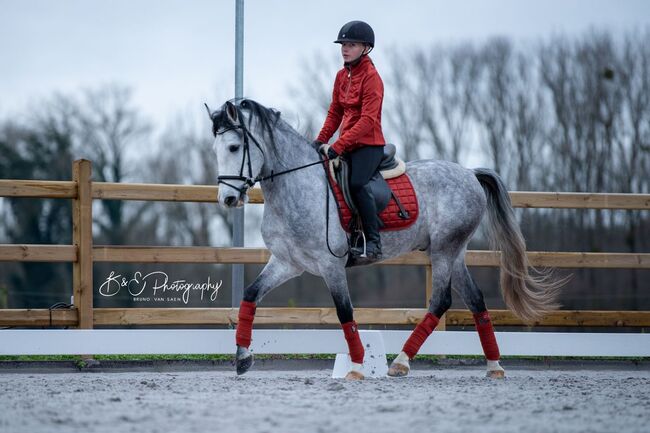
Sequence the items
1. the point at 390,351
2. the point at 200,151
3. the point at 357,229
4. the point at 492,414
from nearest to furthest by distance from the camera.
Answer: the point at 492,414, the point at 357,229, the point at 390,351, the point at 200,151

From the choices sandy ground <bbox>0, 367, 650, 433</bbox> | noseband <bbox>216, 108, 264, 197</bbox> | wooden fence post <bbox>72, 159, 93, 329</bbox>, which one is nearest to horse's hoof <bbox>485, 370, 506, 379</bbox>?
sandy ground <bbox>0, 367, 650, 433</bbox>

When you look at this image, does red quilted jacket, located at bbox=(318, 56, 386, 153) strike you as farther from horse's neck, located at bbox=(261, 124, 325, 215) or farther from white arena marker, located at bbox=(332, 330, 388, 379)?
white arena marker, located at bbox=(332, 330, 388, 379)

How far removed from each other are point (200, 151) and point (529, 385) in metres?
21.0

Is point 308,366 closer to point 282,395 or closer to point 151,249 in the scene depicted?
point 151,249

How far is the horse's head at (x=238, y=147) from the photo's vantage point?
6172 mm

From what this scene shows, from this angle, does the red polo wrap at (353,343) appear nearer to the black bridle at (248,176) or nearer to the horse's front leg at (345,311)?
the horse's front leg at (345,311)

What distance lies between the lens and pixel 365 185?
259 inches

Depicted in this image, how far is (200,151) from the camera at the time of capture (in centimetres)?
2636

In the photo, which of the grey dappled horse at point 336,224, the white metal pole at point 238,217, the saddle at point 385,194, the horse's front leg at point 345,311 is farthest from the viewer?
the white metal pole at point 238,217

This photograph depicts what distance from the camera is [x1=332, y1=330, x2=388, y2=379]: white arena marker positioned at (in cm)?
695

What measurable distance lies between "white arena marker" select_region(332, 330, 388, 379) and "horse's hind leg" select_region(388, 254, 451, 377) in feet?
0.46

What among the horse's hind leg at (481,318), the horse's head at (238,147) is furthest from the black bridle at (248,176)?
the horse's hind leg at (481,318)

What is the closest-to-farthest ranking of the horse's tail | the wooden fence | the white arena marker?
the white arena marker
the horse's tail
the wooden fence

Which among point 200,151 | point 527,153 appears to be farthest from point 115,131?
point 527,153
